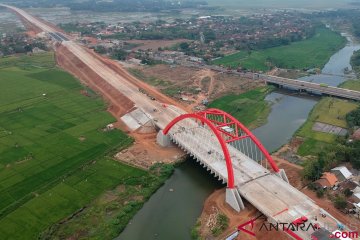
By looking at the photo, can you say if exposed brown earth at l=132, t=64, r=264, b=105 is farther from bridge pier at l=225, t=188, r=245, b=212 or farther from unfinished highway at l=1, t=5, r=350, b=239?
bridge pier at l=225, t=188, r=245, b=212

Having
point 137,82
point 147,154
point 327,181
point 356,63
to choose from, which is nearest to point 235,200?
point 327,181

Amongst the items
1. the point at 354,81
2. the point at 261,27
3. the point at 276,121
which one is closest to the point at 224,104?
the point at 276,121

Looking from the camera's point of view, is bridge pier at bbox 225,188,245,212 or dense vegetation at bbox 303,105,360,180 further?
dense vegetation at bbox 303,105,360,180

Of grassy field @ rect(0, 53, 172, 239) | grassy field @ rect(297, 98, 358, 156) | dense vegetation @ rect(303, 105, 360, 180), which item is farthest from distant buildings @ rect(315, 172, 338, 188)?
grassy field @ rect(0, 53, 172, 239)

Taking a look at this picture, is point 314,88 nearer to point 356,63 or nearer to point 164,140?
point 356,63

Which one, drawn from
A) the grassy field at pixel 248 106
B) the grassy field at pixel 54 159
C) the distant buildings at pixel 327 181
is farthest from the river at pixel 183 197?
the distant buildings at pixel 327 181

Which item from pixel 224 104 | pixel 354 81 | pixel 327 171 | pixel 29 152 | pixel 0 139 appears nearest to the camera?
pixel 327 171

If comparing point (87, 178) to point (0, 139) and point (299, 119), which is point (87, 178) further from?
point (299, 119)
